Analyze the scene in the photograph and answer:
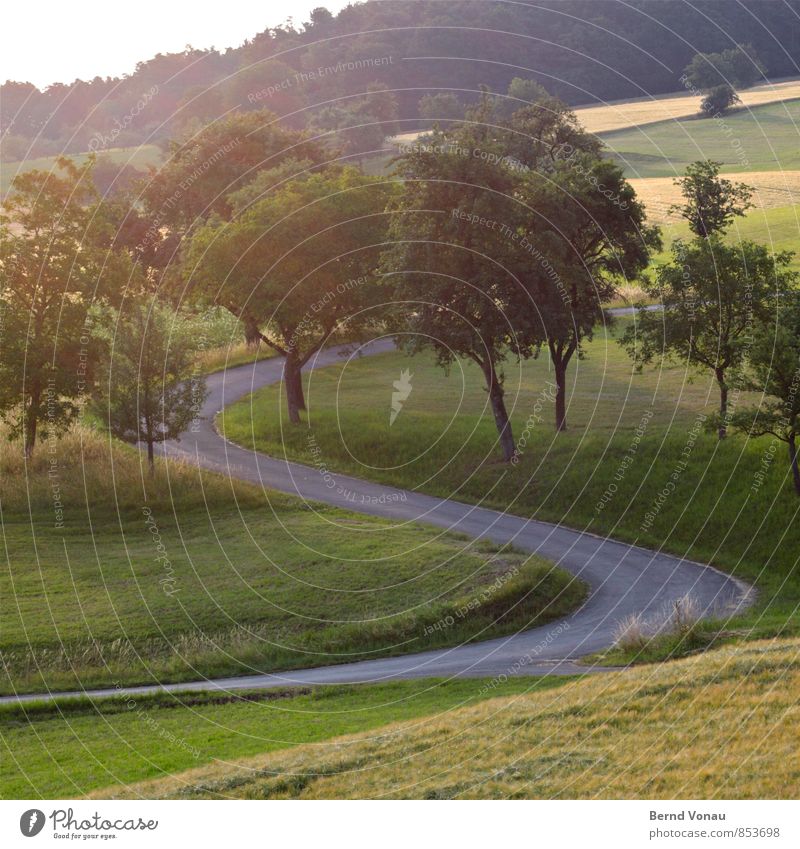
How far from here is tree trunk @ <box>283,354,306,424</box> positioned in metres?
62.9

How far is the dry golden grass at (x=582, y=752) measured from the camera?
18.4 metres

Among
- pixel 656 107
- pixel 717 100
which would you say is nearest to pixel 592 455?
pixel 717 100

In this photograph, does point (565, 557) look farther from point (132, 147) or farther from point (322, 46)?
point (132, 147)

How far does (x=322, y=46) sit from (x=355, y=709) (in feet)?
322

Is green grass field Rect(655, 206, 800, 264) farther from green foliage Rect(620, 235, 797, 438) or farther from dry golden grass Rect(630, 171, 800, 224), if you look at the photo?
green foliage Rect(620, 235, 797, 438)

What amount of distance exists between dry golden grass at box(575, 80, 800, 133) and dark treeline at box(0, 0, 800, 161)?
119 inches

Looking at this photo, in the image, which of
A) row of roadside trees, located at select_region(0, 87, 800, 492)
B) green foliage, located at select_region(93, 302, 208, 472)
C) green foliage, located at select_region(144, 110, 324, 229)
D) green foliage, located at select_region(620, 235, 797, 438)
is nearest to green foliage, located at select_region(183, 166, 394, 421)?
row of roadside trees, located at select_region(0, 87, 800, 492)

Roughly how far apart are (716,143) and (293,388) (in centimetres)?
8155

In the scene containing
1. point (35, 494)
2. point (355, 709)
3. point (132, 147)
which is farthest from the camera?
point (132, 147)

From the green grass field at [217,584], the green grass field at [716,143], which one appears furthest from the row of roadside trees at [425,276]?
the green grass field at [716,143]

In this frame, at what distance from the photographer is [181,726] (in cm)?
2709

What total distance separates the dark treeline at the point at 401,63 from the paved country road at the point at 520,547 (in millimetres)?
61047
